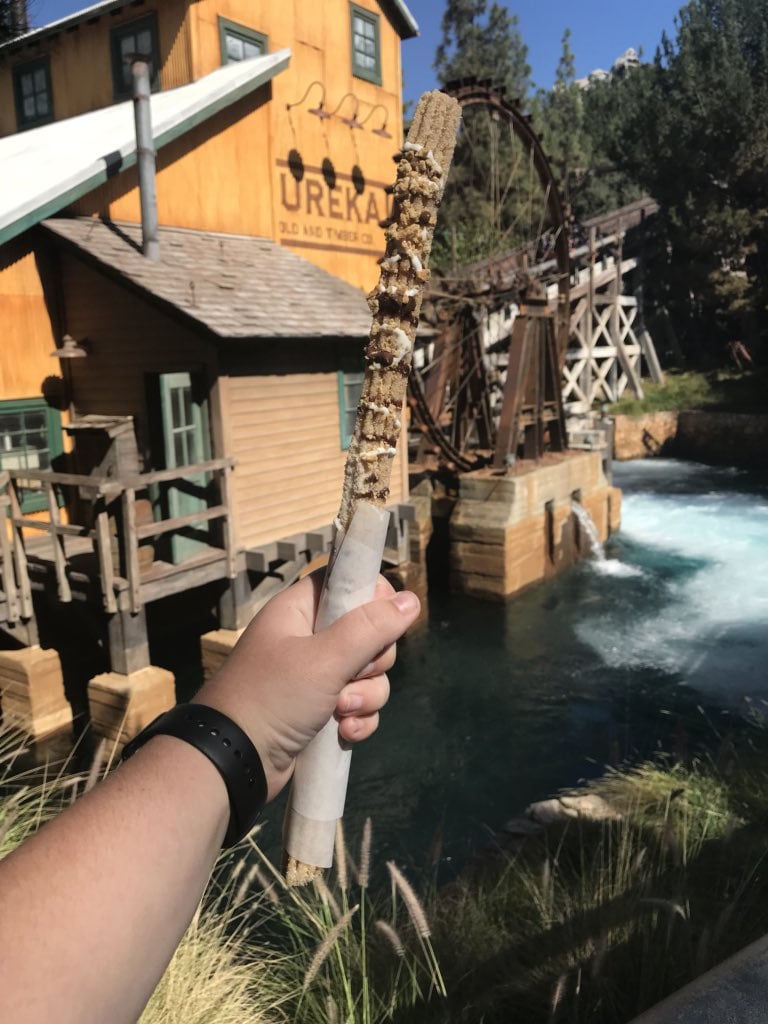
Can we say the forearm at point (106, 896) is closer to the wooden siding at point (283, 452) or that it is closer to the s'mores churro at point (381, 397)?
the s'mores churro at point (381, 397)

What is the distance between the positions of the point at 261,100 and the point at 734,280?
22.4 m

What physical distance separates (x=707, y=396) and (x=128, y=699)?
25.0 meters

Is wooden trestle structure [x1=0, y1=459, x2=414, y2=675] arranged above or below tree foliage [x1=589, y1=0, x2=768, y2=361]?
below

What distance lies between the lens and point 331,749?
166 cm

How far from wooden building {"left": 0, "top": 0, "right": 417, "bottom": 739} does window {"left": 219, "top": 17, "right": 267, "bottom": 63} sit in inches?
1.2

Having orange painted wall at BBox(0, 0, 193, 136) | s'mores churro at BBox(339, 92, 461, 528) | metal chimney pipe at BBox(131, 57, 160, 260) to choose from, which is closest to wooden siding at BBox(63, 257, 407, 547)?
metal chimney pipe at BBox(131, 57, 160, 260)

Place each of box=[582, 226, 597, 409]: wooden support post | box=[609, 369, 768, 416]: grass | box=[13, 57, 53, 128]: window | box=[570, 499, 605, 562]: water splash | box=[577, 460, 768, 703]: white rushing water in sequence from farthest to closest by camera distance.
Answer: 1. box=[609, 369, 768, 416]: grass
2. box=[582, 226, 597, 409]: wooden support post
3. box=[570, 499, 605, 562]: water splash
4. box=[13, 57, 53, 128]: window
5. box=[577, 460, 768, 703]: white rushing water

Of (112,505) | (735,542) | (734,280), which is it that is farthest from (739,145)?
(112,505)

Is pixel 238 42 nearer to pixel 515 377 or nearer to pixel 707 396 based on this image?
pixel 515 377

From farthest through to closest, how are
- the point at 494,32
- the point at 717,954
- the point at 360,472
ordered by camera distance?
the point at 494,32
the point at 717,954
the point at 360,472

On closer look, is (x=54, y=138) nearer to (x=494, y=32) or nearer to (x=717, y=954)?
(x=717, y=954)

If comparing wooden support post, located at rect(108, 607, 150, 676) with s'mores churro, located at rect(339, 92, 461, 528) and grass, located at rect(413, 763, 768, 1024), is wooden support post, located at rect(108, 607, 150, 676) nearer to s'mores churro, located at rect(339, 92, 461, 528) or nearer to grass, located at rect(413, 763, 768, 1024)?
grass, located at rect(413, 763, 768, 1024)

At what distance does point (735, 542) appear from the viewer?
17.5m

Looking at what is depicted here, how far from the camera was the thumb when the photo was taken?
59.1 inches
